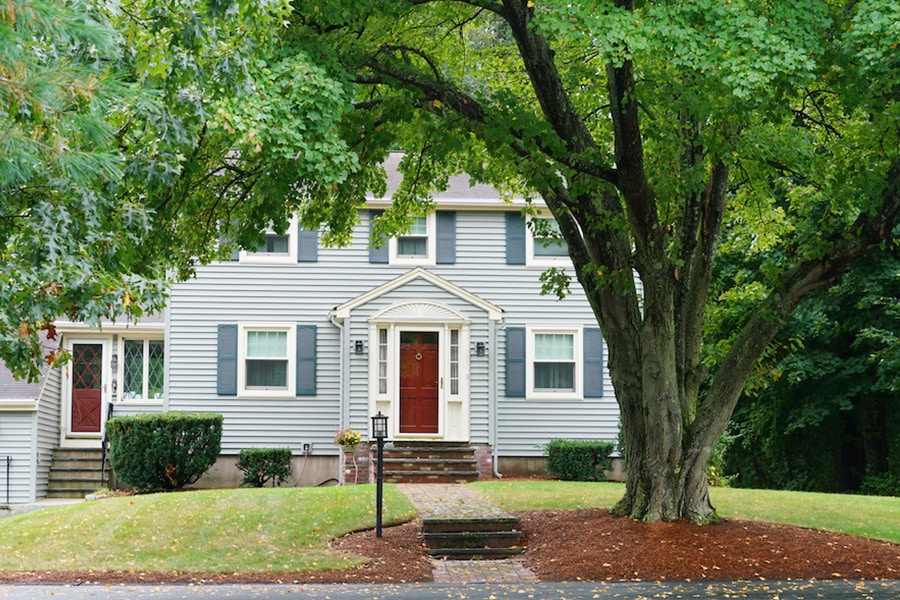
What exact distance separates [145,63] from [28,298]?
178 centimetres

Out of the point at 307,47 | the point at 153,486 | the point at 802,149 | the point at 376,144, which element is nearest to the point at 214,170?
the point at 376,144

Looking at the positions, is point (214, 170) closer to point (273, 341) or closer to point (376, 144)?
point (376, 144)

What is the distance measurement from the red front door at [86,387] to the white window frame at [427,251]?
773 cm

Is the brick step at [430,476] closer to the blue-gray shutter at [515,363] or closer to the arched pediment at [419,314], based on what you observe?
the blue-gray shutter at [515,363]

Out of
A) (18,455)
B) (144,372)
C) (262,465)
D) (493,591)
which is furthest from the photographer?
(144,372)

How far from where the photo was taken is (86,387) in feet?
78.9

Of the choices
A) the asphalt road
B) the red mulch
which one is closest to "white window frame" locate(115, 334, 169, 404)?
the red mulch

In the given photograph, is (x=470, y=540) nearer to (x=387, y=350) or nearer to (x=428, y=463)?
(x=428, y=463)

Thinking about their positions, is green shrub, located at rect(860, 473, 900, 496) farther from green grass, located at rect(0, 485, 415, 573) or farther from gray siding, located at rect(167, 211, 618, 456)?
green grass, located at rect(0, 485, 415, 573)

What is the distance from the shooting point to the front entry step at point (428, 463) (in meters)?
19.6

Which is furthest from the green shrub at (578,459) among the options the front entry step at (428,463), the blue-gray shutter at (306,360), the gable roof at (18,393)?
the gable roof at (18,393)

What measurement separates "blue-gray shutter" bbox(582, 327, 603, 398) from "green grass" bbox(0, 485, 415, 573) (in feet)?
22.6

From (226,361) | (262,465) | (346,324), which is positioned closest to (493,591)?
(346,324)

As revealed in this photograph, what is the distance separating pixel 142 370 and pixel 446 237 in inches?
321
